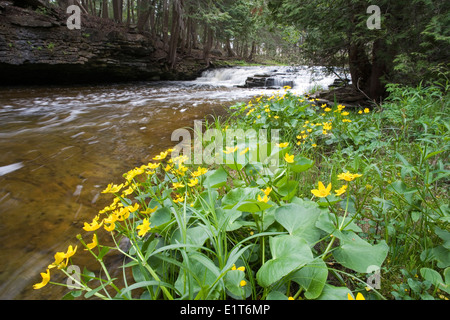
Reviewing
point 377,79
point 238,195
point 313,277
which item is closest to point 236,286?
point 313,277

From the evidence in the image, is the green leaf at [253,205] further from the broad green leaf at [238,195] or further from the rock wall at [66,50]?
the rock wall at [66,50]

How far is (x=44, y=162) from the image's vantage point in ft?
7.41

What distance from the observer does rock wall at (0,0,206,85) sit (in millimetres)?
6672

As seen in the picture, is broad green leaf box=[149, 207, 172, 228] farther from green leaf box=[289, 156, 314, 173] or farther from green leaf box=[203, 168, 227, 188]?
green leaf box=[289, 156, 314, 173]

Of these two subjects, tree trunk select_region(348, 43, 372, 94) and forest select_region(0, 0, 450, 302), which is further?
tree trunk select_region(348, 43, 372, 94)

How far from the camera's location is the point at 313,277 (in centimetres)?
69

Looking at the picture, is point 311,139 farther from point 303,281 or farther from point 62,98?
point 62,98

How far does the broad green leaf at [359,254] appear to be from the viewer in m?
0.70

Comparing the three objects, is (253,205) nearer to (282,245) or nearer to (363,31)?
(282,245)

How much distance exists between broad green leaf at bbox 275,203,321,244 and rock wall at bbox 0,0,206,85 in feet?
29.5

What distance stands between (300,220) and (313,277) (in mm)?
206

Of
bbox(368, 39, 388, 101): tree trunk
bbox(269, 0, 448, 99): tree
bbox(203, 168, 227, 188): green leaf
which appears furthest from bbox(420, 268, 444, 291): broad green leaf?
bbox(368, 39, 388, 101): tree trunk

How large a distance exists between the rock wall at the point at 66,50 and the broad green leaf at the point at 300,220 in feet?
29.5

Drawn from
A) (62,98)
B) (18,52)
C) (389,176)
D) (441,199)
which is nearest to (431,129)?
(389,176)
